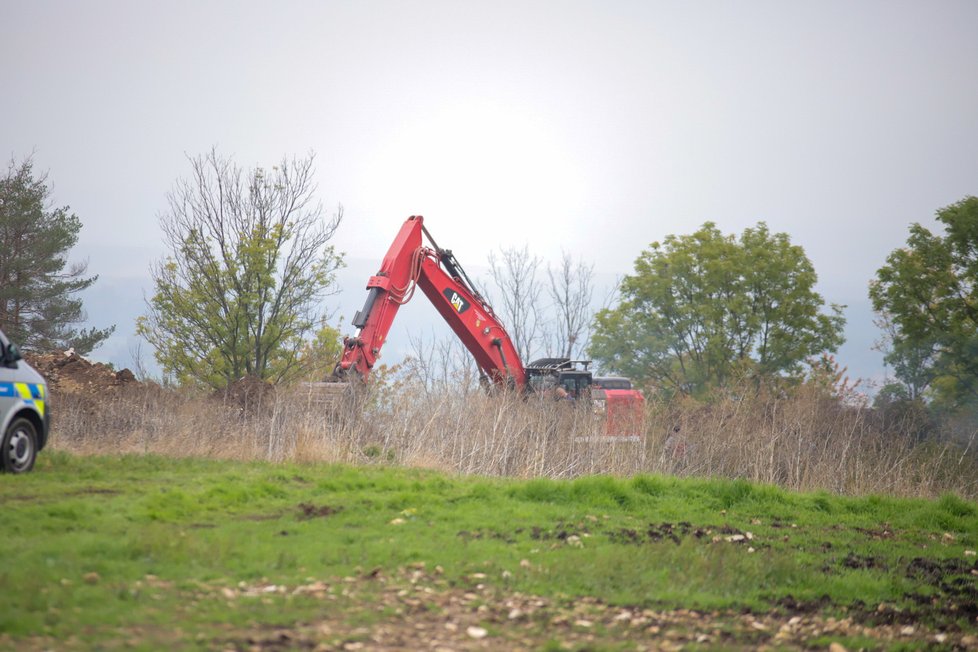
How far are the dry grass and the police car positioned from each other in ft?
13.5

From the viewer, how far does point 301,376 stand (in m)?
30.5

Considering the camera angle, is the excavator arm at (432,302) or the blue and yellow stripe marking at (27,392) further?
the excavator arm at (432,302)

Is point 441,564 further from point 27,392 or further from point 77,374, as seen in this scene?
point 77,374

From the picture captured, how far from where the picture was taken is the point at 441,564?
8203mm

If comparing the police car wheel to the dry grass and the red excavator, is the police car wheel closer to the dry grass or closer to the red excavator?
the dry grass

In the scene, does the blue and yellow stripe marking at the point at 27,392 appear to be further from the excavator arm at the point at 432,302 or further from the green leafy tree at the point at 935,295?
the green leafy tree at the point at 935,295

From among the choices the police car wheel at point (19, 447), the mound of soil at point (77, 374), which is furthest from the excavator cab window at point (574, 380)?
the police car wheel at point (19, 447)

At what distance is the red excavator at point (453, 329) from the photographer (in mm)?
21047

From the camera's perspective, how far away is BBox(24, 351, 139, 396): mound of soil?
21.8 meters

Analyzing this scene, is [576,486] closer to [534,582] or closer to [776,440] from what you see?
[534,582]

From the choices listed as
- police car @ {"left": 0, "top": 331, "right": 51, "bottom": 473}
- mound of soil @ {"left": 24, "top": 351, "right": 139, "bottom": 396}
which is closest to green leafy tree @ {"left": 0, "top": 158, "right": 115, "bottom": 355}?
mound of soil @ {"left": 24, "top": 351, "right": 139, "bottom": 396}

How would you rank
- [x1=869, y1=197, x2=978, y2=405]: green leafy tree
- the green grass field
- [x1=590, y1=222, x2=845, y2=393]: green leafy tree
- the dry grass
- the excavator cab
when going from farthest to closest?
[x1=590, y1=222, x2=845, y2=393]: green leafy tree → [x1=869, y1=197, x2=978, y2=405]: green leafy tree → the excavator cab → the dry grass → the green grass field

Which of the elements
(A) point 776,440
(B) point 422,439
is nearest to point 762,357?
(A) point 776,440

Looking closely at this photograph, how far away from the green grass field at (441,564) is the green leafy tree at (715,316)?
3309 centimetres
